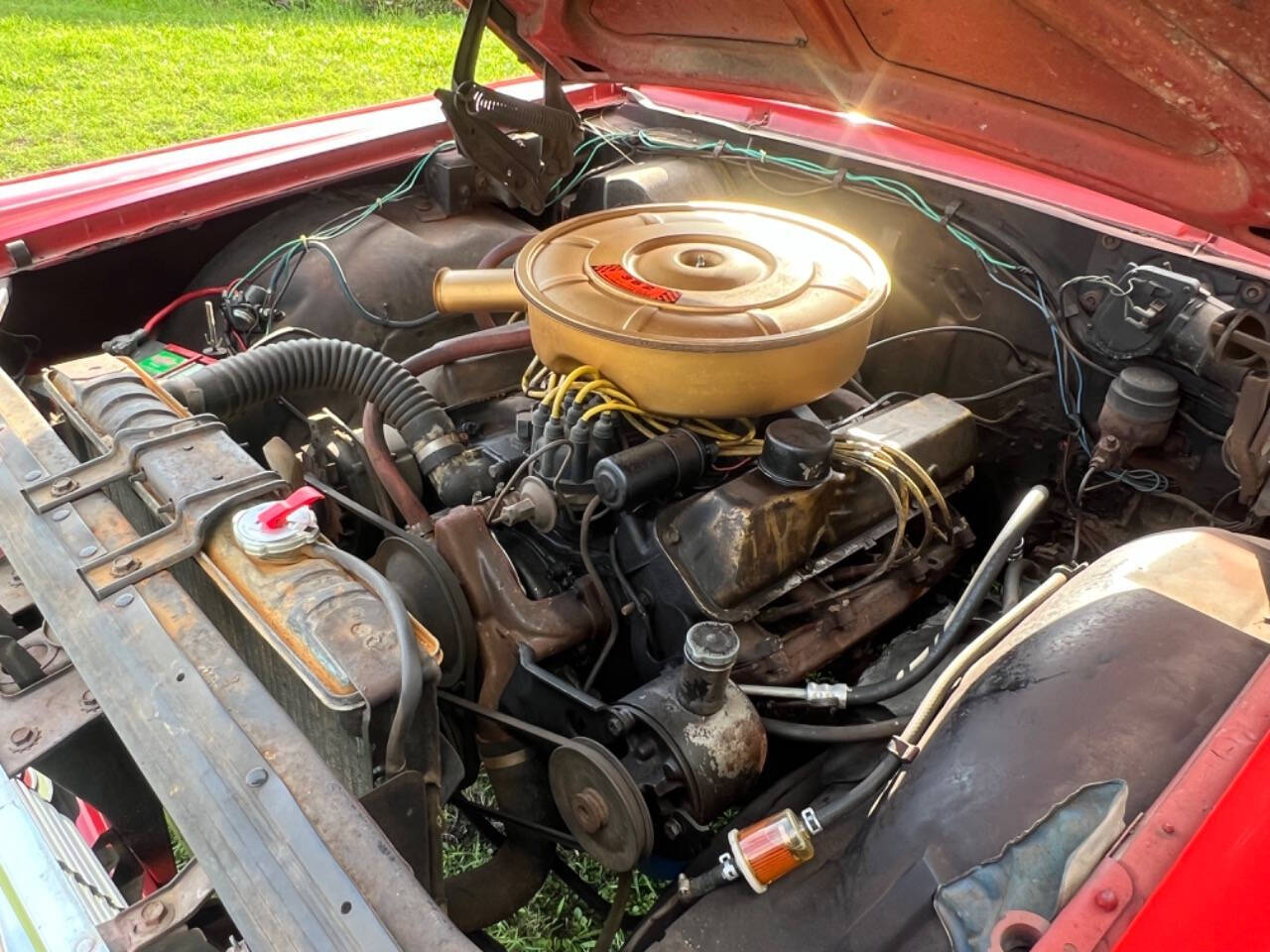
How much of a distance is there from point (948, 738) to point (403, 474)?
106cm

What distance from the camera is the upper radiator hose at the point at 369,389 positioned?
158cm

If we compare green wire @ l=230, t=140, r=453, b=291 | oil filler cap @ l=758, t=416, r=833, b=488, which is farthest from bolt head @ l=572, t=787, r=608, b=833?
green wire @ l=230, t=140, r=453, b=291

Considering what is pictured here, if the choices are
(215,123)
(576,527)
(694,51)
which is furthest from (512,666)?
(215,123)

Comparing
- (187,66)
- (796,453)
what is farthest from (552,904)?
(187,66)

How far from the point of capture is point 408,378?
5.34ft

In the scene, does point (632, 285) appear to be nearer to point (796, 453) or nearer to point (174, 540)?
→ point (796, 453)

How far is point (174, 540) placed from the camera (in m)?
1.08

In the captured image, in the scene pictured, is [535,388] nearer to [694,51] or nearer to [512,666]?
[512,666]

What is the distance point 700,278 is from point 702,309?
0.12 metres

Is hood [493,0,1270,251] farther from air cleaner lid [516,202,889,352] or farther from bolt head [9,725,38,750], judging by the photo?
bolt head [9,725,38,750]

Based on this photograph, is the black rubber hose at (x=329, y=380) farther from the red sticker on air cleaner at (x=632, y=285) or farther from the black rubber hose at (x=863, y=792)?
A: the black rubber hose at (x=863, y=792)

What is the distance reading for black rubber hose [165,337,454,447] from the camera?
5.14 feet

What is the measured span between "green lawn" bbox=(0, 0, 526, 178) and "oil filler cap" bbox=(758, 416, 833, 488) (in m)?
5.90

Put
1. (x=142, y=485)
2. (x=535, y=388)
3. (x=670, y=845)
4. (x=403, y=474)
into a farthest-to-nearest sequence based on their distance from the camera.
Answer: (x=403, y=474)
(x=535, y=388)
(x=670, y=845)
(x=142, y=485)
